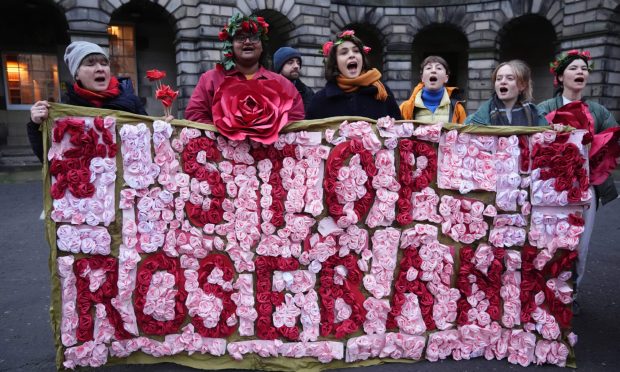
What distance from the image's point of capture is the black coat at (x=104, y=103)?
101 inches

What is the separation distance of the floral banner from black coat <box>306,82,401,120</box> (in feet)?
1.33

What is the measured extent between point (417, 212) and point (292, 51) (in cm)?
272

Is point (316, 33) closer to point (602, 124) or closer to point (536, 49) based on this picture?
point (536, 49)

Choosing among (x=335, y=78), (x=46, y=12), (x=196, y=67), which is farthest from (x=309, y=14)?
(x=335, y=78)

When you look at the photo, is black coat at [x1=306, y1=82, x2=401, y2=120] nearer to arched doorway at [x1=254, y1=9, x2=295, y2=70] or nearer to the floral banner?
the floral banner

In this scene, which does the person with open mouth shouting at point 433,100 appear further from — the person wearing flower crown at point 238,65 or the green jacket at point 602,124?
the person wearing flower crown at point 238,65

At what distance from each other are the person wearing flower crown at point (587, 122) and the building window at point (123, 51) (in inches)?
542

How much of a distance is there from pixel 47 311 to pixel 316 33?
1244 cm

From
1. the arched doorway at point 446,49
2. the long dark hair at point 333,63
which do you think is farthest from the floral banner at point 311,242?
the arched doorway at point 446,49

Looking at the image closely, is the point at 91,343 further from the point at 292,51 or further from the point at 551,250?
the point at 292,51

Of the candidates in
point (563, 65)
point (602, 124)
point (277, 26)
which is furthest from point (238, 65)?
point (277, 26)

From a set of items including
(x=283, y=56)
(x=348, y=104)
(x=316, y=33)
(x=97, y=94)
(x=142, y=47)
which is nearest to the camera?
(x=97, y=94)

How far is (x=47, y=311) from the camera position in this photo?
11.5 feet

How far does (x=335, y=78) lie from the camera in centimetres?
308
